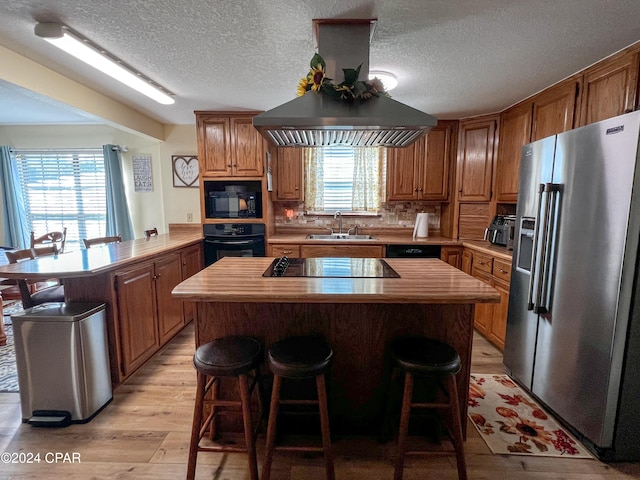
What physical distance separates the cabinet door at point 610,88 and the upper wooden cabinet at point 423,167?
1.48 m

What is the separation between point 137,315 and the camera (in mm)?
2312

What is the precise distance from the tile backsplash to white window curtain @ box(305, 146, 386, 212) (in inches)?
4.4

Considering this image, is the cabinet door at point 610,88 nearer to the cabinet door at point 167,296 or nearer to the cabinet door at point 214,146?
the cabinet door at point 214,146

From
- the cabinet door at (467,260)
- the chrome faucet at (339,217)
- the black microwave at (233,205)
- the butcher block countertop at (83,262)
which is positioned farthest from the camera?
the chrome faucet at (339,217)

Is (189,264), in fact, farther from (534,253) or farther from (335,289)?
(534,253)

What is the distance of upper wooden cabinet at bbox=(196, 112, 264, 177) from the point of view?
348cm

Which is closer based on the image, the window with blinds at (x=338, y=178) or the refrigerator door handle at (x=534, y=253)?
the refrigerator door handle at (x=534, y=253)

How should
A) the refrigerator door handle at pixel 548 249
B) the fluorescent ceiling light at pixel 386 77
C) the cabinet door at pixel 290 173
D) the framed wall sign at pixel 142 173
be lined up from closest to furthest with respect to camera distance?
the refrigerator door handle at pixel 548 249 → the fluorescent ceiling light at pixel 386 77 → the cabinet door at pixel 290 173 → the framed wall sign at pixel 142 173

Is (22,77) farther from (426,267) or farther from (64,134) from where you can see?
(426,267)

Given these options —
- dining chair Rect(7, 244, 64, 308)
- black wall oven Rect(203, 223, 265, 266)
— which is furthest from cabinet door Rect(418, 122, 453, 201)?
dining chair Rect(7, 244, 64, 308)

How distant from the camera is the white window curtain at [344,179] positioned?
3898 mm

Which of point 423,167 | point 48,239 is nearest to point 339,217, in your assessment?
point 423,167

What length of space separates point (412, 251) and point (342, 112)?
221 centimetres

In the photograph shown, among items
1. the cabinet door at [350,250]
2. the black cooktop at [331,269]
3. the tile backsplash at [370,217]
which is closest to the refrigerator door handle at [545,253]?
the black cooktop at [331,269]
